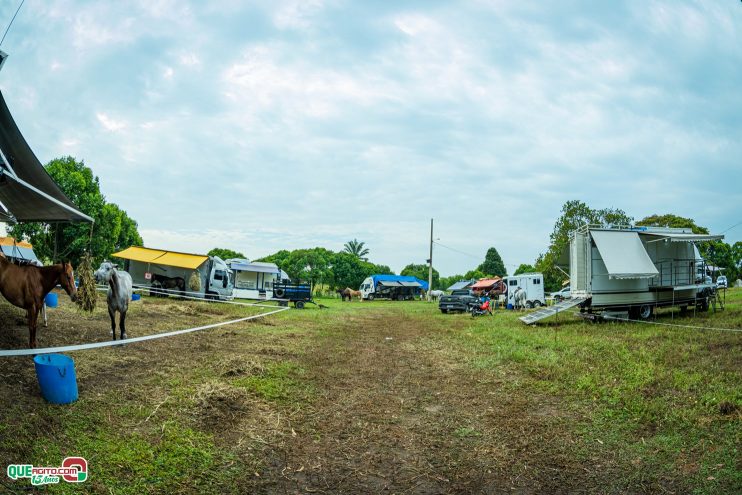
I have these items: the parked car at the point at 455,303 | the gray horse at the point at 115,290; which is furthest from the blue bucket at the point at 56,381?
the parked car at the point at 455,303

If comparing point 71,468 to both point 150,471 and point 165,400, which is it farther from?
point 165,400

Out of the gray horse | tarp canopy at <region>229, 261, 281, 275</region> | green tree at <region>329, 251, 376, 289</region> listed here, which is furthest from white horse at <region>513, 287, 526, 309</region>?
green tree at <region>329, 251, 376, 289</region>

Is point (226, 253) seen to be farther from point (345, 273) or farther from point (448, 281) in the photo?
point (448, 281)

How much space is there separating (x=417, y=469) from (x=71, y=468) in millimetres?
3139

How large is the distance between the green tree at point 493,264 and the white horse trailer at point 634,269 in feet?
197

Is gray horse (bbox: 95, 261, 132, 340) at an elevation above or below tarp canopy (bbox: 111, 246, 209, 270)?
below

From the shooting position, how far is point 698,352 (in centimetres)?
958

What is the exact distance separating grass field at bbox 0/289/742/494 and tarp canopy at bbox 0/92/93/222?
7.51 feet

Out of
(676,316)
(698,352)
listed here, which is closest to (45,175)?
(698,352)

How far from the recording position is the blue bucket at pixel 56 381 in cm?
508

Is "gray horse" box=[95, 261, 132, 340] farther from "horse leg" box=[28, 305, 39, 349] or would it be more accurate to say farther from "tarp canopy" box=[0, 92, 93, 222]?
"horse leg" box=[28, 305, 39, 349]

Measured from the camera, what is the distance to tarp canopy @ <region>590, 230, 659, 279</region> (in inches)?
638

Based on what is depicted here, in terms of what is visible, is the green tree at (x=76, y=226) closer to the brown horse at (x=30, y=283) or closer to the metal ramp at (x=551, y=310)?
the brown horse at (x=30, y=283)

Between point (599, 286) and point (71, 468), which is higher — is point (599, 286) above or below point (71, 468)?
above
